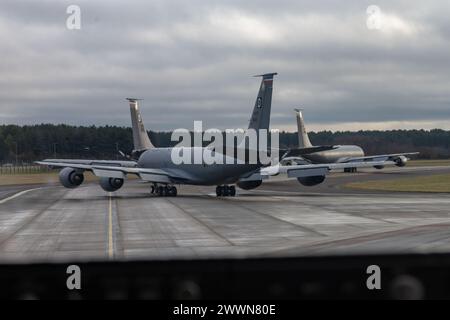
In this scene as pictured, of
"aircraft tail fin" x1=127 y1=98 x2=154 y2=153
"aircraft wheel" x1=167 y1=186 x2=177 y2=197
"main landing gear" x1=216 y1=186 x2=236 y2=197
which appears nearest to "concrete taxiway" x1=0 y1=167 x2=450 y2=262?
"main landing gear" x1=216 y1=186 x2=236 y2=197

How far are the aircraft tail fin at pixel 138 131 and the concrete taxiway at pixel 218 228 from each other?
94.1 feet

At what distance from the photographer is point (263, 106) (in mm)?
51250

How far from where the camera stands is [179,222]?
33.9m

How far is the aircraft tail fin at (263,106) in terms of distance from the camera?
51.2 metres

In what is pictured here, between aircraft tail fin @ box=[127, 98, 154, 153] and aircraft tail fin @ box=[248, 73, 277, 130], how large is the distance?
1143 inches

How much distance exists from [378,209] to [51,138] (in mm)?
60338

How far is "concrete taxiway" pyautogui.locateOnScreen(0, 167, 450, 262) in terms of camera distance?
21.9 m

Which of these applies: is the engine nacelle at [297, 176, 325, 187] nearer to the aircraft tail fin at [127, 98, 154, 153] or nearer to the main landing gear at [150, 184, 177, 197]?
the main landing gear at [150, 184, 177, 197]

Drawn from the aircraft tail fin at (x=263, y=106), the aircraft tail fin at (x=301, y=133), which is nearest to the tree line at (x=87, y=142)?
the aircraft tail fin at (x=301, y=133)

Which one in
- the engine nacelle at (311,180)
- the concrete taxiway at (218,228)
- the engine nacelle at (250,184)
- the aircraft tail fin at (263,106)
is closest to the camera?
the concrete taxiway at (218,228)

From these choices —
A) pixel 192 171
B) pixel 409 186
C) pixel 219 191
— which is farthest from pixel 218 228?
pixel 409 186

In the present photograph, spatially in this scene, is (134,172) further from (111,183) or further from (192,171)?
(192,171)

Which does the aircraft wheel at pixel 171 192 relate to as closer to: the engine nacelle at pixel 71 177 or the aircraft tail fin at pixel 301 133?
the engine nacelle at pixel 71 177
